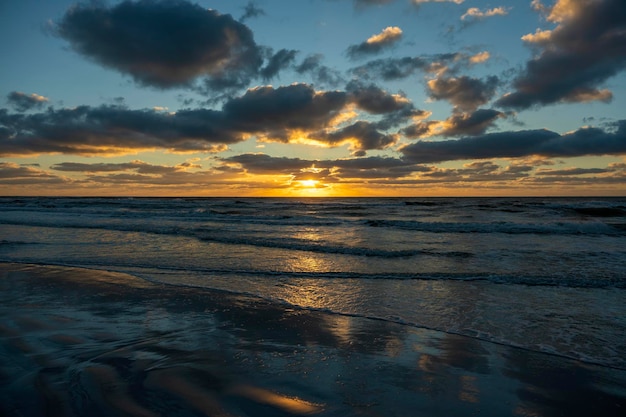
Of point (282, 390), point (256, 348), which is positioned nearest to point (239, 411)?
point (282, 390)

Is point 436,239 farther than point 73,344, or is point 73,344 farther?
point 436,239

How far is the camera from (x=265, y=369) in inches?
156

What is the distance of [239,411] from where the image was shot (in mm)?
3102

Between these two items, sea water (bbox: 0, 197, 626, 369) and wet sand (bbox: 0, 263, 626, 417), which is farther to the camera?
sea water (bbox: 0, 197, 626, 369)

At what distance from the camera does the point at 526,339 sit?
523 centimetres

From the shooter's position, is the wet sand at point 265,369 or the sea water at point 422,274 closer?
the wet sand at point 265,369

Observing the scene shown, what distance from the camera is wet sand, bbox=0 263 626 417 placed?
3236 mm

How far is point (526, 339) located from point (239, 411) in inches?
167

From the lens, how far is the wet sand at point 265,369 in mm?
3236

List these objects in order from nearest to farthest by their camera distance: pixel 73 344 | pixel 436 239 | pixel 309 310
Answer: pixel 73 344, pixel 309 310, pixel 436 239

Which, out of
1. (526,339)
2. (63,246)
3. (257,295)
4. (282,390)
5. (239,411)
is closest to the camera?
(239,411)

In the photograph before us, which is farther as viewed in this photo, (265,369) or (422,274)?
(422,274)

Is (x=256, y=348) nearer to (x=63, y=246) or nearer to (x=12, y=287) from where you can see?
(x=12, y=287)

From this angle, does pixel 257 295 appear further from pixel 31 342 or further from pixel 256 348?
pixel 31 342
